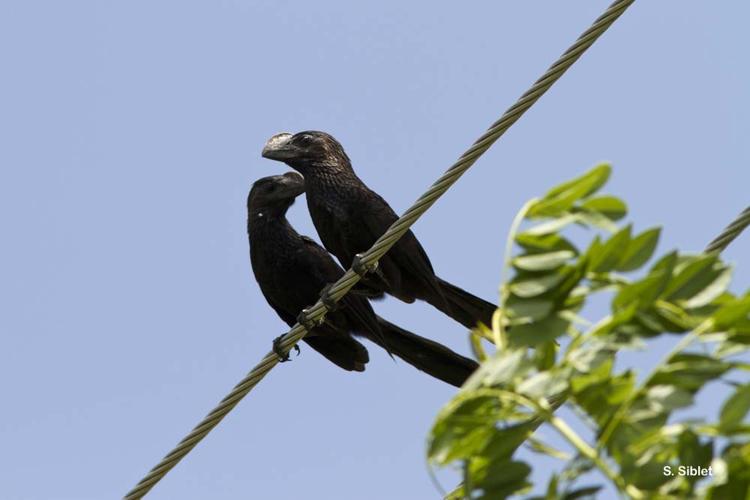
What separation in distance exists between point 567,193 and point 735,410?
45 cm

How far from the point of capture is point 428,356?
635cm

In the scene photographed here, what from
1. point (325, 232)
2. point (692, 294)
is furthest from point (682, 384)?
point (325, 232)

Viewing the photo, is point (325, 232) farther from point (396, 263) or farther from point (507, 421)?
point (507, 421)

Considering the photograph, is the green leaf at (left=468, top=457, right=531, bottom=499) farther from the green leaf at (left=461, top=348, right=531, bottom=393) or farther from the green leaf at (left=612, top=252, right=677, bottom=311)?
the green leaf at (left=612, top=252, right=677, bottom=311)

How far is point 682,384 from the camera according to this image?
1.78m

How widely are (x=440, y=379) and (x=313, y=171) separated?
1.49 meters

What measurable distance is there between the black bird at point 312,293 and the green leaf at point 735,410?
447 centimetres

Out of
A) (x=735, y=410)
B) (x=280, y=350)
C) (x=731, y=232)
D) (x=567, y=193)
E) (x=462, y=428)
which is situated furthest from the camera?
(x=280, y=350)

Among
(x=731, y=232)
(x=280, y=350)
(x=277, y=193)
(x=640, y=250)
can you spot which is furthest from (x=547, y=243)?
(x=277, y=193)

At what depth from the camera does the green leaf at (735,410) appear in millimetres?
1724

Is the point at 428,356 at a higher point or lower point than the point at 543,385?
higher

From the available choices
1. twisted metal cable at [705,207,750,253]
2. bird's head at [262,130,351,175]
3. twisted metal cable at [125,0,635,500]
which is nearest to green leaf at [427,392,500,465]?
twisted metal cable at [705,207,750,253]

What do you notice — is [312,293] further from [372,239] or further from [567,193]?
[567,193]

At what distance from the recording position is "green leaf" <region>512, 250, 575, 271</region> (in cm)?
189
